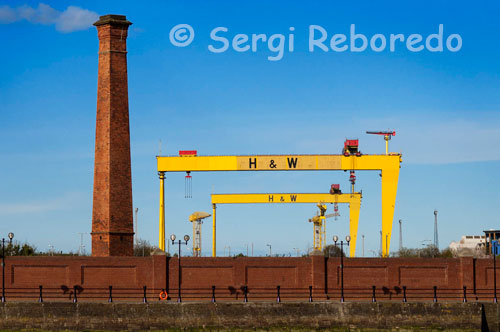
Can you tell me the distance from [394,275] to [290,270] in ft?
16.3

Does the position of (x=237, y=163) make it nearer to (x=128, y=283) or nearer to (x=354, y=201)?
(x=128, y=283)

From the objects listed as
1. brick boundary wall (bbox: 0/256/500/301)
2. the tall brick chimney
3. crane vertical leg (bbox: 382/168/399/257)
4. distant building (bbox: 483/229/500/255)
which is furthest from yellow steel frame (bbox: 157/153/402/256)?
the tall brick chimney

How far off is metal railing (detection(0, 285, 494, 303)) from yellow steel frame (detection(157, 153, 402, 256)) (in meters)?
14.1

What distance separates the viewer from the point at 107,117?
4106 centimetres

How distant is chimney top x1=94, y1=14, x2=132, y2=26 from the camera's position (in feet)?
135

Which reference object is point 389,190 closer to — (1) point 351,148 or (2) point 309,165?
(1) point 351,148

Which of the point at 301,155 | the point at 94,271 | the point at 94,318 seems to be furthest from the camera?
the point at 301,155

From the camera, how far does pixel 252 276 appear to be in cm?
4122

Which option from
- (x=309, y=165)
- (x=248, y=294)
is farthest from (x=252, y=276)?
(x=309, y=165)

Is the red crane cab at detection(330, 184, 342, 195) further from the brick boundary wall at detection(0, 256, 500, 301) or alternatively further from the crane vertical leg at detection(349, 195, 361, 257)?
the brick boundary wall at detection(0, 256, 500, 301)

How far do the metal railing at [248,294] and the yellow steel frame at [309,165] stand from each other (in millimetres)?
14138

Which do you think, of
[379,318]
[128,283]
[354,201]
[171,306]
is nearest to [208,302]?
[171,306]

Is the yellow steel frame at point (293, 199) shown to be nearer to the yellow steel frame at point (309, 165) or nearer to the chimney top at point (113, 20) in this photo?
the yellow steel frame at point (309, 165)

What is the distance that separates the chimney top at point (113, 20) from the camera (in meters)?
41.1
